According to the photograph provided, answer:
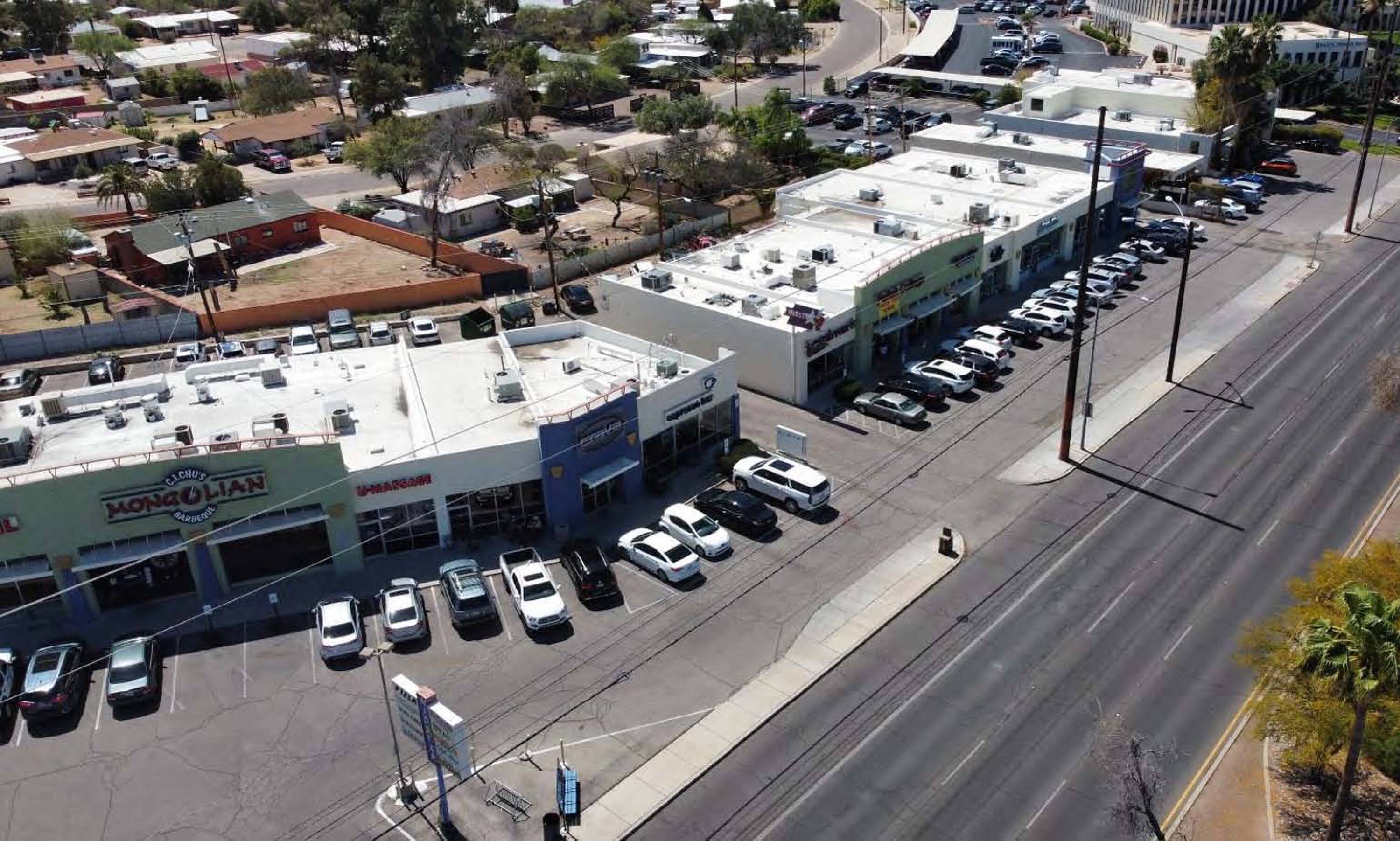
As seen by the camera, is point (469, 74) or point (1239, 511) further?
point (469, 74)

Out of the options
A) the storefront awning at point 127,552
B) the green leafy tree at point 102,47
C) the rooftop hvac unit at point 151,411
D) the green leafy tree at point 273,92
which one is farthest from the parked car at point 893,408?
the green leafy tree at point 102,47

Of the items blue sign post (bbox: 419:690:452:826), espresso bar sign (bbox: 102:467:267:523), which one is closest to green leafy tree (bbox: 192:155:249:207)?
espresso bar sign (bbox: 102:467:267:523)

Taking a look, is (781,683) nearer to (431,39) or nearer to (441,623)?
(441,623)

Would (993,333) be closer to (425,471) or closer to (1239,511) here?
(1239,511)

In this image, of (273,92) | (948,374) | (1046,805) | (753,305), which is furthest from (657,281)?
(273,92)

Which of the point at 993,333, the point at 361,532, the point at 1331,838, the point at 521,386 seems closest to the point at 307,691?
the point at 361,532

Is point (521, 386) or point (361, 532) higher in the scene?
point (521, 386)

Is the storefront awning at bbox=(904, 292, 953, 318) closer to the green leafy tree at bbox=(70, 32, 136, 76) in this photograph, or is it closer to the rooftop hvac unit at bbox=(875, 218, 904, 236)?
the rooftop hvac unit at bbox=(875, 218, 904, 236)

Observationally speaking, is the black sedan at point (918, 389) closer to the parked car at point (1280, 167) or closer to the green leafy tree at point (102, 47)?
the parked car at point (1280, 167)
